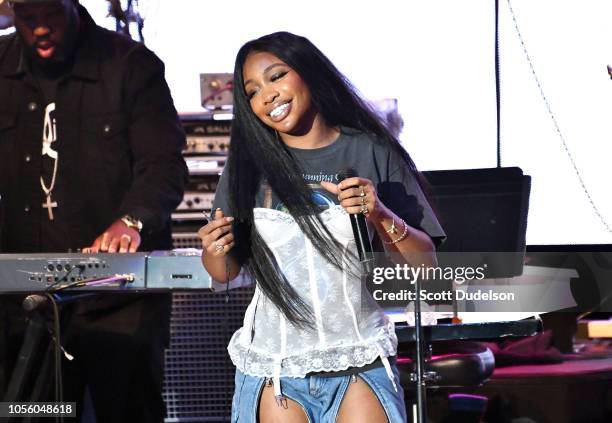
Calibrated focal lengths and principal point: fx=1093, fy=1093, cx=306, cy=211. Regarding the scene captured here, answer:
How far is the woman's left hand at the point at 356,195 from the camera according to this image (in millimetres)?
2480

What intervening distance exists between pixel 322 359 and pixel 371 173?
0.51 metres

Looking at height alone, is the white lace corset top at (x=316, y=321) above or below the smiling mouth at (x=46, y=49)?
below

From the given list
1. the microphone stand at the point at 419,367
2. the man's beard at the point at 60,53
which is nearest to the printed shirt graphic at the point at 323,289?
the microphone stand at the point at 419,367

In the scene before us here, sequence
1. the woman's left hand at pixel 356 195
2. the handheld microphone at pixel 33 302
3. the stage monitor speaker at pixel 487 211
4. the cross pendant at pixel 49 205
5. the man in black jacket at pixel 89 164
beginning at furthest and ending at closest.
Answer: the cross pendant at pixel 49 205
the man in black jacket at pixel 89 164
the stage monitor speaker at pixel 487 211
the handheld microphone at pixel 33 302
the woman's left hand at pixel 356 195

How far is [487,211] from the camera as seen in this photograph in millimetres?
3822

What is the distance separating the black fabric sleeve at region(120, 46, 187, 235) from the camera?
3887 millimetres

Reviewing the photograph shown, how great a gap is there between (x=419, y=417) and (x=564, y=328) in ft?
8.12

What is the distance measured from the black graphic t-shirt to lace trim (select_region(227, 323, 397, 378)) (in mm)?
349

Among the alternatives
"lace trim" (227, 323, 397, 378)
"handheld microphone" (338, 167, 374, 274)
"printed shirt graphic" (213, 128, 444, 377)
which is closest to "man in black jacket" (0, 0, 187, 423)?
"printed shirt graphic" (213, 128, 444, 377)

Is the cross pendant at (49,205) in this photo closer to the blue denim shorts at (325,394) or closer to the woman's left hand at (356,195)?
the blue denim shorts at (325,394)

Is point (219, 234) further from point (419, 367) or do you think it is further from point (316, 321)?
point (419, 367)

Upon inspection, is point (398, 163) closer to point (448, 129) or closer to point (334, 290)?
point (334, 290)

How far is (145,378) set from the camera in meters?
4.06

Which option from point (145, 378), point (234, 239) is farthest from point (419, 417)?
point (145, 378)
